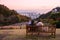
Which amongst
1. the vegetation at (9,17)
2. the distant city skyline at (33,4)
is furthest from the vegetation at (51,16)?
the vegetation at (9,17)

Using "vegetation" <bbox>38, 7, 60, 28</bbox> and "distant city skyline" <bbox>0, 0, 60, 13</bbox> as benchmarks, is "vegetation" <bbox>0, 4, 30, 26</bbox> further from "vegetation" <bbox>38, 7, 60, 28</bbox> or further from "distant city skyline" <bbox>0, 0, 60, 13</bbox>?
"vegetation" <bbox>38, 7, 60, 28</bbox>

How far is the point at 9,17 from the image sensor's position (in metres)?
11.1

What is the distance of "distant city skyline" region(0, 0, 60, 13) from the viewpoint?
35.7ft

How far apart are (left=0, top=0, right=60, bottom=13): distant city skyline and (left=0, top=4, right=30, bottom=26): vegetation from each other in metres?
0.24

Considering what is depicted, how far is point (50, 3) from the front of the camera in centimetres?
1096

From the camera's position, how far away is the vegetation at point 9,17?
10914mm

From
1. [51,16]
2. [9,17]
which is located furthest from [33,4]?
[9,17]

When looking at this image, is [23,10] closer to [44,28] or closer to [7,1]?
[7,1]

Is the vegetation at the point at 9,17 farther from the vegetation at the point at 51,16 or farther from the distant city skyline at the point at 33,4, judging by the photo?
the vegetation at the point at 51,16

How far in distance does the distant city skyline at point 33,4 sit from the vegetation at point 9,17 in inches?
9.6

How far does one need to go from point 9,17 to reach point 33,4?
4.44ft

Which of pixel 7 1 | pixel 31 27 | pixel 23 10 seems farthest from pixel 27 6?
pixel 31 27

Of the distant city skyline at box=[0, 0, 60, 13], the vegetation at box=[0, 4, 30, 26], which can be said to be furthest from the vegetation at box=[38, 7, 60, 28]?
the vegetation at box=[0, 4, 30, 26]

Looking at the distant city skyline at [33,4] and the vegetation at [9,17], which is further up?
the distant city skyline at [33,4]
